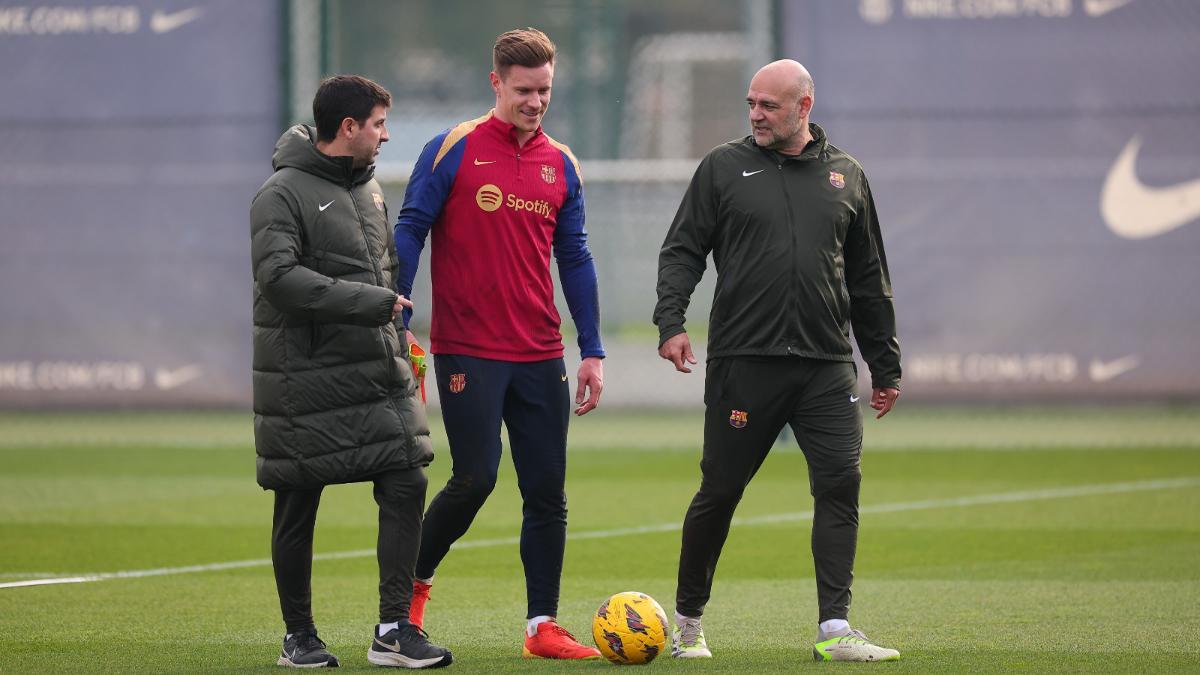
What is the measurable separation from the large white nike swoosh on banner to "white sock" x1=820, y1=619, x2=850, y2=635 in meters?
8.59

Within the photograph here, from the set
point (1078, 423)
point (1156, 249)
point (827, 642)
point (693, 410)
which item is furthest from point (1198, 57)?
point (827, 642)

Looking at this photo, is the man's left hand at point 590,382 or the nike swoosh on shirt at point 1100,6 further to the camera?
the nike swoosh on shirt at point 1100,6

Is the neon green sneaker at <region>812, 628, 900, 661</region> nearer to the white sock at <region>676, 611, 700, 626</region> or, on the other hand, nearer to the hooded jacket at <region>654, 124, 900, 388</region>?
the white sock at <region>676, 611, 700, 626</region>

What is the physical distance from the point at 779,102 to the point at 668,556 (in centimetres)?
326

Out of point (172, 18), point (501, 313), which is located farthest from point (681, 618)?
point (172, 18)

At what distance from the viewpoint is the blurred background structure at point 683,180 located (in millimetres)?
13570

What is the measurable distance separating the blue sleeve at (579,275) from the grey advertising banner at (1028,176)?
7485mm

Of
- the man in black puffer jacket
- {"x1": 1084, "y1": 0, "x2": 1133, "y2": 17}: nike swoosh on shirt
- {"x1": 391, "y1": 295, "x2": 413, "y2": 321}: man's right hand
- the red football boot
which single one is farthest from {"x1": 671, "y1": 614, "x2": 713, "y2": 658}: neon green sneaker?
{"x1": 1084, "y1": 0, "x2": 1133, "y2": 17}: nike swoosh on shirt

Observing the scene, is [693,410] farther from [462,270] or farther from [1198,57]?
[462,270]

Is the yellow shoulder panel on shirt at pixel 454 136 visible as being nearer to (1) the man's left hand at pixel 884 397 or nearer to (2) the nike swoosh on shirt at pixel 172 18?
(1) the man's left hand at pixel 884 397

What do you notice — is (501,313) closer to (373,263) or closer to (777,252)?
(373,263)

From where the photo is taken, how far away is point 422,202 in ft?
19.9

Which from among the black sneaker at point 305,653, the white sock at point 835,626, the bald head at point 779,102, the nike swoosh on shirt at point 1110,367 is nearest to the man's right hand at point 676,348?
the bald head at point 779,102

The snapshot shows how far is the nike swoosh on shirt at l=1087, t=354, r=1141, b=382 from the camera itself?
13.5 m
